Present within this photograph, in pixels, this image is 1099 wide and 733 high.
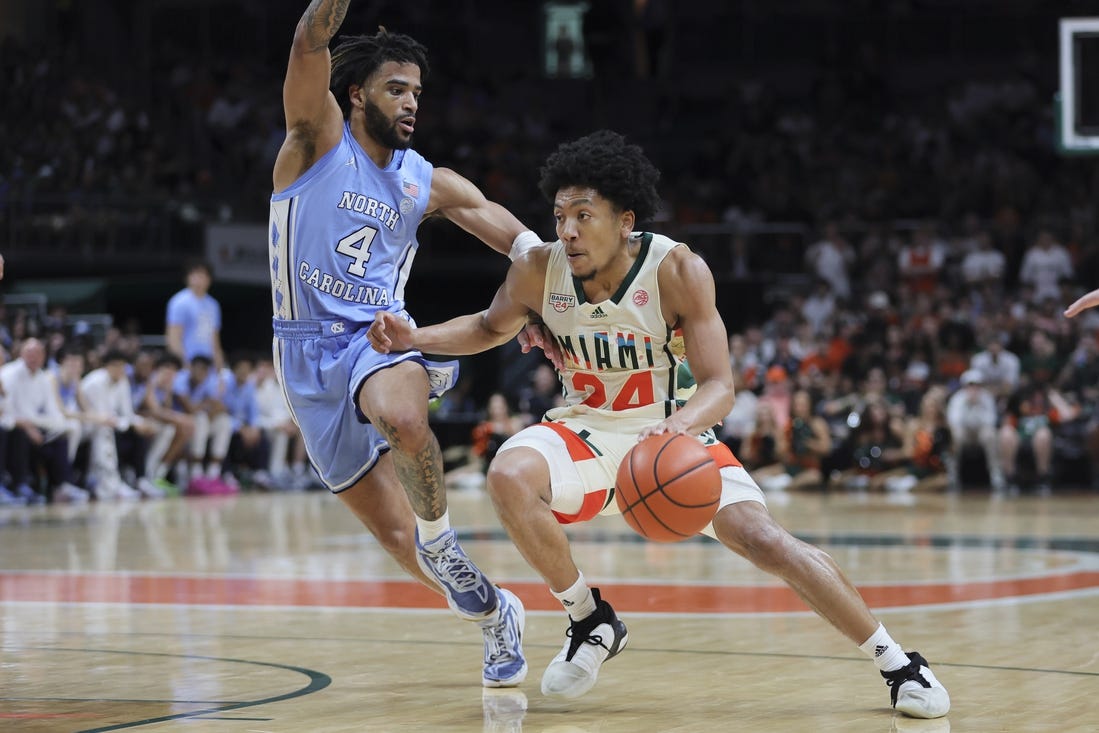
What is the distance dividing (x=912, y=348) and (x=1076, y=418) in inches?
99.1

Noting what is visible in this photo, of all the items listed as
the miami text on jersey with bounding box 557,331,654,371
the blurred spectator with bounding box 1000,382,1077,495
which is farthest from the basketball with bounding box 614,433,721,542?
the blurred spectator with bounding box 1000,382,1077,495

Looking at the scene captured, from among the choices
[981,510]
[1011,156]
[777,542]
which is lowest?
[981,510]

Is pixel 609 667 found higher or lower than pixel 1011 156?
lower

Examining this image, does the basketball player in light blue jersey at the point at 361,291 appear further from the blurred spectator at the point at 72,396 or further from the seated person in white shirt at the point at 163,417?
the seated person in white shirt at the point at 163,417

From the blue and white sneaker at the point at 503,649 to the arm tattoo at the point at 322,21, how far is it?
2.10 m

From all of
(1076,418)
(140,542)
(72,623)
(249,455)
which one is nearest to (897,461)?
(1076,418)

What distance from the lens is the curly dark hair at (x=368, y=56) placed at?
5793 millimetres

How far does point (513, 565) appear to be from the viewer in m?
9.66

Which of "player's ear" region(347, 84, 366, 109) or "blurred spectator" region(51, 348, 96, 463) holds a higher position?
"player's ear" region(347, 84, 366, 109)

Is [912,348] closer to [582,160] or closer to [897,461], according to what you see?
[897,461]

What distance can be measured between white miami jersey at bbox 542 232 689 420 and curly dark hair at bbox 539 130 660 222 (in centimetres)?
16

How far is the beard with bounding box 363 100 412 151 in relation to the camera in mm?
5770

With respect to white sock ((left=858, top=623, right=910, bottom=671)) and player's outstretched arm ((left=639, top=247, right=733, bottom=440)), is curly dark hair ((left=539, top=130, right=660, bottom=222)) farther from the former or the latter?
white sock ((left=858, top=623, right=910, bottom=671))

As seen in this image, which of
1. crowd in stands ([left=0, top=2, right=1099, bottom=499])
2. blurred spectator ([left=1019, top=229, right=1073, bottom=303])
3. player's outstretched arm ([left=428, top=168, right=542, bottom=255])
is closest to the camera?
player's outstretched arm ([left=428, top=168, right=542, bottom=255])
